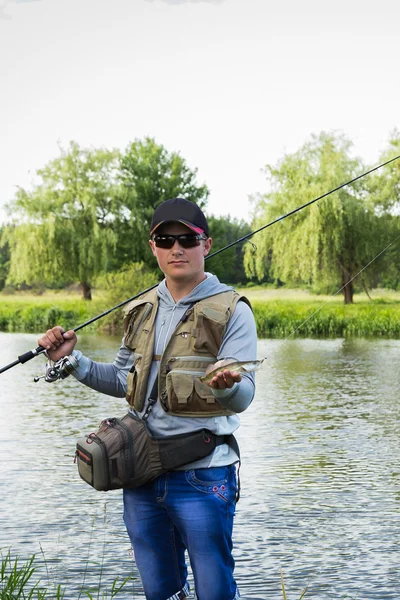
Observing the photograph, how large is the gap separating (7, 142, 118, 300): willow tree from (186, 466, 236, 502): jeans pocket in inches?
1516

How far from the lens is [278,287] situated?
2359 inches

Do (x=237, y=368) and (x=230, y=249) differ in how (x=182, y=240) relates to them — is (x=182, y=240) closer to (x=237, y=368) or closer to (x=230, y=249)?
(x=237, y=368)

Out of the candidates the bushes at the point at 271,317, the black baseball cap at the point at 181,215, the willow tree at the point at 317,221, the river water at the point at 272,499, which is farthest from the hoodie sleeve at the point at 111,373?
the willow tree at the point at 317,221

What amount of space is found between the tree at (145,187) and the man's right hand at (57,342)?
43.9 m

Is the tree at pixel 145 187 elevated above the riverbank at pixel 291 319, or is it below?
above

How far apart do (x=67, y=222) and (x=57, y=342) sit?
1569 inches

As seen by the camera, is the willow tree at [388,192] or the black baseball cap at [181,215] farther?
the willow tree at [388,192]

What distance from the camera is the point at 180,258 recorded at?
332 centimetres

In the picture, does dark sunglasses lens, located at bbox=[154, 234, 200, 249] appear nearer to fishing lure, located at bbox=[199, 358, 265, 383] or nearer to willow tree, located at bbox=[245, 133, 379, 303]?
fishing lure, located at bbox=[199, 358, 265, 383]

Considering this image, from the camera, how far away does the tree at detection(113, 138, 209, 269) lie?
4825cm

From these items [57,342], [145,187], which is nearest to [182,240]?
[57,342]

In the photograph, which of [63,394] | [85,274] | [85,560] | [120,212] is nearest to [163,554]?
[85,560]

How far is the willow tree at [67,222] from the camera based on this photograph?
41.9 m

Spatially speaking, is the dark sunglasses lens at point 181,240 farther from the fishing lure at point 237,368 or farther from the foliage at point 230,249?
the foliage at point 230,249
